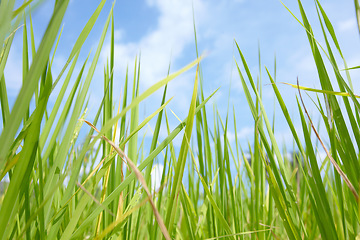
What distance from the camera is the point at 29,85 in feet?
1.08

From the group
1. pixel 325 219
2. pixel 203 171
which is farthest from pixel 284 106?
pixel 203 171

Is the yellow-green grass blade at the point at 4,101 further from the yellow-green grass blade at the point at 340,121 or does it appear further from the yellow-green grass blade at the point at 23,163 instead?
the yellow-green grass blade at the point at 340,121

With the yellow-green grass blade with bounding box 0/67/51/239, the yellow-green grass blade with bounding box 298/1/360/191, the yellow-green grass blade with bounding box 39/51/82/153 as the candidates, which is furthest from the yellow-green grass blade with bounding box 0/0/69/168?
the yellow-green grass blade with bounding box 298/1/360/191

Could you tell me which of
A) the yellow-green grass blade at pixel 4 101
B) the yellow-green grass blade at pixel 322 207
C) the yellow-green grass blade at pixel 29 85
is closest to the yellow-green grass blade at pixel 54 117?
the yellow-green grass blade at pixel 4 101

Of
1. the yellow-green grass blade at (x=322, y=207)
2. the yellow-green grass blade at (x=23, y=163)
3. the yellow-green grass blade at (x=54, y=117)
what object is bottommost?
the yellow-green grass blade at (x=322, y=207)

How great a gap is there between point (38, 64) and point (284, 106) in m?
0.48

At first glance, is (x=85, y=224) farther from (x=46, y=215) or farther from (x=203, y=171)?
(x=203, y=171)

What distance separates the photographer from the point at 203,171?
94 cm

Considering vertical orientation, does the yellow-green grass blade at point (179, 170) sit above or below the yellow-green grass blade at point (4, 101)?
below

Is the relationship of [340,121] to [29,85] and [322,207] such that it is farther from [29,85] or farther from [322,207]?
[29,85]

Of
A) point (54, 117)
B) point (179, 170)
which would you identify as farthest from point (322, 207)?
point (54, 117)

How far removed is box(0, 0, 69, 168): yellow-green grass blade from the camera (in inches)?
12.9

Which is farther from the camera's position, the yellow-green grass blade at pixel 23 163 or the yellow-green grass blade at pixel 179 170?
the yellow-green grass blade at pixel 179 170

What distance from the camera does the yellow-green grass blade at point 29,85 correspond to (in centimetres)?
33
